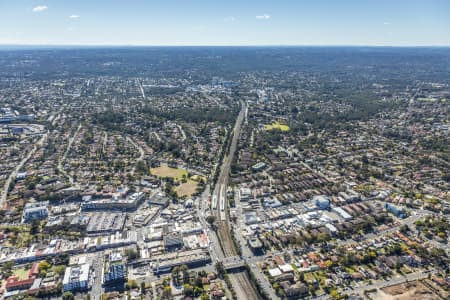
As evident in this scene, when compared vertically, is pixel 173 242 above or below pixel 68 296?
above

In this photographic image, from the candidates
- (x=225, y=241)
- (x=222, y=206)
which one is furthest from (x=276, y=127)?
(x=225, y=241)

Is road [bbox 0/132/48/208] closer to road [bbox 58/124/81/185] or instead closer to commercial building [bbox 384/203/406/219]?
road [bbox 58/124/81/185]

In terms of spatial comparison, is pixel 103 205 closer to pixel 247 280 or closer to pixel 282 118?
pixel 247 280

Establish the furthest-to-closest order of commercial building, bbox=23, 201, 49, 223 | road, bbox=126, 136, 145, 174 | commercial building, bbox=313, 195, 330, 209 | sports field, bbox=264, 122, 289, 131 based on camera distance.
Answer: sports field, bbox=264, 122, 289, 131, road, bbox=126, 136, 145, 174, commercial building, bbox=313, 195, 330, 209, commercial building, bbox=23, 201, 49, 223

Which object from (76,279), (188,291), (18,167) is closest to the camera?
(188,291)

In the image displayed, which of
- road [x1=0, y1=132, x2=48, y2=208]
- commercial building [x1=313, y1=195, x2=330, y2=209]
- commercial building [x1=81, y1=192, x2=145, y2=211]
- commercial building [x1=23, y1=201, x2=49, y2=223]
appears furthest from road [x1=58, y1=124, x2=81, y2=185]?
commercial building [x1=313, y1=195, x2=330, y2=209]

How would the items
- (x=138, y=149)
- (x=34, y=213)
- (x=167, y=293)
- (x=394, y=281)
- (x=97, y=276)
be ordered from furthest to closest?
(x=138, y=149), (x=34, y=213), (x=97, y=276), (x=394, y=281), (x=167, y=293)

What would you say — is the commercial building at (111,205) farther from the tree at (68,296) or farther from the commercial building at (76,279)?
the tree at (68,296)

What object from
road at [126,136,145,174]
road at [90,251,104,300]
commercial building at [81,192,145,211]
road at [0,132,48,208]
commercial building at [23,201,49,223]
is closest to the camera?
road at [90,251,104,300]

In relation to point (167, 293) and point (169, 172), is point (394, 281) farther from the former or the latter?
point (169, 172)

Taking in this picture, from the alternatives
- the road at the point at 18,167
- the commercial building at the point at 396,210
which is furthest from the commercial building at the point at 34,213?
the commercial building at the point at 396,210

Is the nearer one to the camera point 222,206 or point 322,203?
point 222,206

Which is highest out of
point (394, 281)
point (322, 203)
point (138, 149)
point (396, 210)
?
point (138, 149)
